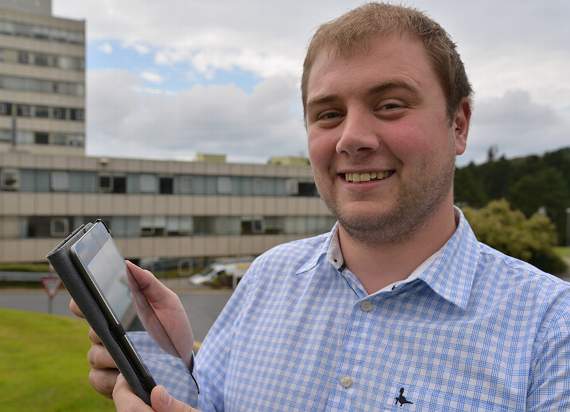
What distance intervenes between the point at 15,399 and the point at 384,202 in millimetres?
8463

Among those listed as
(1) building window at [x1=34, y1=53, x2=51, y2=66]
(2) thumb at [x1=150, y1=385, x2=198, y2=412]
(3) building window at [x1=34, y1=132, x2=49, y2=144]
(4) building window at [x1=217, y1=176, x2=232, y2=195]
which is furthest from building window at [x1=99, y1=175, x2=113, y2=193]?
(2) thumb at [x1=150, y1=385, x2=198, y2=412]

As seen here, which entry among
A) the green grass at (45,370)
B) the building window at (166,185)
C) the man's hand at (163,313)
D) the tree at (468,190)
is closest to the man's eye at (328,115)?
the man's hand at (163,313)

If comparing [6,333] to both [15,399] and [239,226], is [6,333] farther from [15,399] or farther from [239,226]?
[239,226]

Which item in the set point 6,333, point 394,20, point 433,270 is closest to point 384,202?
point 433,270

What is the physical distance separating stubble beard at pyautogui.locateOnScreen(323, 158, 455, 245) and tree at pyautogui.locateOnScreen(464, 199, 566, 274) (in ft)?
110

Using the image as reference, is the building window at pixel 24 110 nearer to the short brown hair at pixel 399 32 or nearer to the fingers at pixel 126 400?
the short brown hair at pixel 399 32

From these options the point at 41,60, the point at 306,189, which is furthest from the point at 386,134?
the point at 41,60

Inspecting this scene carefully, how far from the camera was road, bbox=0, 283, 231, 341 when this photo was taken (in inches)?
985

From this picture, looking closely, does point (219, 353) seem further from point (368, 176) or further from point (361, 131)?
point (361, 131)

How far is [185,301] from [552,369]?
95.0 ft

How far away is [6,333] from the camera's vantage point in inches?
517

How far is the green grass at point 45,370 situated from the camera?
8219 mm

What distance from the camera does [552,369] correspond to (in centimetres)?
171

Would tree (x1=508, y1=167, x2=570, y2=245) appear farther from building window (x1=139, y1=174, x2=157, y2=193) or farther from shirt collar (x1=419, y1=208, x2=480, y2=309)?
shirt collar (x1=419, y1=208, x2=480, y2=309)
